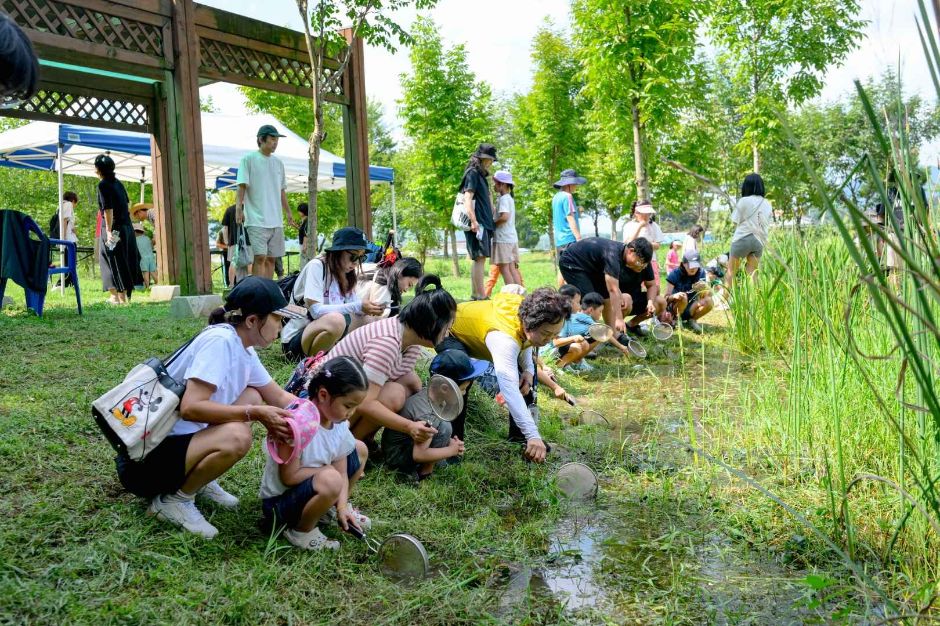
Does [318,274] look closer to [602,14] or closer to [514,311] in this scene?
[514,311]

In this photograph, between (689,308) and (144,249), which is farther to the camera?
(144,249)

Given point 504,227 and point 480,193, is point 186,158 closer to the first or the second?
point 480,193

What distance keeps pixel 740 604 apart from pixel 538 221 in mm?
24779

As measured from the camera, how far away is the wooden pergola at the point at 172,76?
722 centimetres

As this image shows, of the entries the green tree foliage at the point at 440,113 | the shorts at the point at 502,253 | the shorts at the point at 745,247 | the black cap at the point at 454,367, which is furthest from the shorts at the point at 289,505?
the green tree foliage at the point at 440,113

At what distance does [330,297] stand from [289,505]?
2.38 m

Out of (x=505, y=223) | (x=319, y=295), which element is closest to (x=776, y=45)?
(x=505, y=223)

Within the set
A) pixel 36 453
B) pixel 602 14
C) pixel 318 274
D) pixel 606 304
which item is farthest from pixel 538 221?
pixel 36 453

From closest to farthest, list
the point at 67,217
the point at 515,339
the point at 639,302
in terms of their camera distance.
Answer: the point at 515,339
the point at 639,302
the point at 67,217

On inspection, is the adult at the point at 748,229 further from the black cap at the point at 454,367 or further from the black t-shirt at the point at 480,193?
the black cap at the point at 454,367

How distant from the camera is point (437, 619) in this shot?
2.40 meters

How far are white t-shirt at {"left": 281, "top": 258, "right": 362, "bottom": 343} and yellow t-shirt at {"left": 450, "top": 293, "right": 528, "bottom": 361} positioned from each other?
0.82m

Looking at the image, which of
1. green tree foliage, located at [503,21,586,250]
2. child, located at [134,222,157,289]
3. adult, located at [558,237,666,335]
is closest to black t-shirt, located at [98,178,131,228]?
child, located at [134,222,157,289]

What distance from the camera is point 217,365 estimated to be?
106 inches
